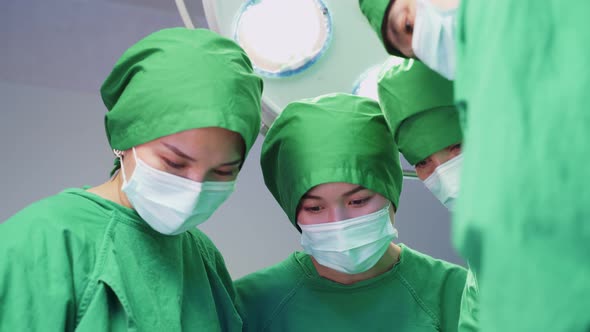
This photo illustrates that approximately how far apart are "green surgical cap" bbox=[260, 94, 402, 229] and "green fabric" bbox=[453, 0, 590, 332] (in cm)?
112

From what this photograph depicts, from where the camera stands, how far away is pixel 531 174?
1.51 ft

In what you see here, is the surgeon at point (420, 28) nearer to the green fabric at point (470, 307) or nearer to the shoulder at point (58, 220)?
the green fabric at point (470, 307)

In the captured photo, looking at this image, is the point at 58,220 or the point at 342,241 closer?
the point at 58,220

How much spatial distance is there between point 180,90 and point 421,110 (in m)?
0.61

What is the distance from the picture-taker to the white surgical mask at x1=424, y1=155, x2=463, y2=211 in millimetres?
1447

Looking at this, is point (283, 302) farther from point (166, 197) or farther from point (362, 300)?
point (166, 197)

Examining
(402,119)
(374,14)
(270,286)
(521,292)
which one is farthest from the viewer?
(270,286)

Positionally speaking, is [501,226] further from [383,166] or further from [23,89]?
[23,89]

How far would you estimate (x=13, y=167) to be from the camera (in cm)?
232

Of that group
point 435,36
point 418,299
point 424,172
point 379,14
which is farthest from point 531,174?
point 418,299

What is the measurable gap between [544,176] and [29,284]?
101 centimetres

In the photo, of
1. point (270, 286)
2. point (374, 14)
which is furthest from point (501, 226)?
point (270, 286)

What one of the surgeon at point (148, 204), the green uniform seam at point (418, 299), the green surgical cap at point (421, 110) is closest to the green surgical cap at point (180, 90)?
the surgeon at point (148, 204)

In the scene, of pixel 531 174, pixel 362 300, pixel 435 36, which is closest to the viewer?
pixel 531 174
